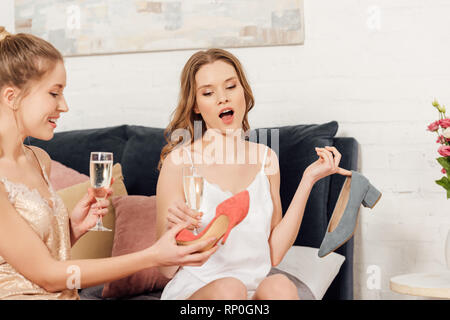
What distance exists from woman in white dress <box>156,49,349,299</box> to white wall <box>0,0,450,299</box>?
2.70 ft

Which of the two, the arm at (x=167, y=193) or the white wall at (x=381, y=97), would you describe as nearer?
the arm at (x=167, y=193)

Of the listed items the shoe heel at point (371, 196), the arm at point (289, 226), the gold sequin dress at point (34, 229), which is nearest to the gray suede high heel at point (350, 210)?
the shoe heel at point (371, 196)

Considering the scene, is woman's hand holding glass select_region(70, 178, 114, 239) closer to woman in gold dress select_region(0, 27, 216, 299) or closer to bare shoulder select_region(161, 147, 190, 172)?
woman in gold dress select_region(0, 27, 216, 299)

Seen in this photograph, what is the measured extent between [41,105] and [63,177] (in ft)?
3.76

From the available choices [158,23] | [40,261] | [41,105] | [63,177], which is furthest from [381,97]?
[40,261]

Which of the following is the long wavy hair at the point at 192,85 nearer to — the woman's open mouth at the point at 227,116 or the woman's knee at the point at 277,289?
the woman's open mouth at the point at 227,116

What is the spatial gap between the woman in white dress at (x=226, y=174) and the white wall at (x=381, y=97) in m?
0.82

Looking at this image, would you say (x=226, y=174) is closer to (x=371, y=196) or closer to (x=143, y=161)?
(x=371, y=196)

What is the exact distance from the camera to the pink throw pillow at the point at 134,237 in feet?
7.19
